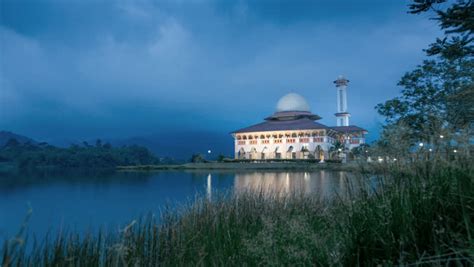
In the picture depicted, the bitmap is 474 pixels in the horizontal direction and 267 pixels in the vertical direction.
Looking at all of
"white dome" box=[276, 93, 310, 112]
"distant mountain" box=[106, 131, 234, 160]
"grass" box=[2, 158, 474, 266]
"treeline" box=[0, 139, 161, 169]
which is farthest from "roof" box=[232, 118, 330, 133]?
"distant mountain" box=[106, 131, 234, 160]

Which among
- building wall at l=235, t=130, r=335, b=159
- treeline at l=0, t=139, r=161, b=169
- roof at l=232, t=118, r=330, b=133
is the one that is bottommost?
treeline at l=0, t=139, r=161, b=169

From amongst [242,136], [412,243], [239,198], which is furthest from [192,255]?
[242,136]

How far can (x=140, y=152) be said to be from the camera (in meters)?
60.1

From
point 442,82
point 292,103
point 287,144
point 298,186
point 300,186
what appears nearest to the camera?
point 300,186

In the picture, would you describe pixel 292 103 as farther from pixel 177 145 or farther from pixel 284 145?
pixel 177 145

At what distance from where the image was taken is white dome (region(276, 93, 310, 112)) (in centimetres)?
5562

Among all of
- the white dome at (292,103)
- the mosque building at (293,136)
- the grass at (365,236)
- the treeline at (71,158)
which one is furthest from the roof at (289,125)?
the grass at (365,236)

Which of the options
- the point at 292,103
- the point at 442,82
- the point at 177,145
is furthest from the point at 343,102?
the point at 177,145

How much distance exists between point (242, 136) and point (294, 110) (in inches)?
407

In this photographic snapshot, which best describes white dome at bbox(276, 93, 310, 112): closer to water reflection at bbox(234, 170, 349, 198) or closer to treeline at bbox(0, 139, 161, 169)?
treeline at bbox(0, 139, 161, 169)

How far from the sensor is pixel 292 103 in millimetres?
55812

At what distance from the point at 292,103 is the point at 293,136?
9.04m

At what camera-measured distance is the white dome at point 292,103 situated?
182 ft

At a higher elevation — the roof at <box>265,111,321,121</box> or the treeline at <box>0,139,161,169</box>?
the roof at <box>265,111,321,121</box>
